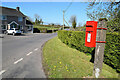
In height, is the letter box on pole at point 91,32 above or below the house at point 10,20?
below

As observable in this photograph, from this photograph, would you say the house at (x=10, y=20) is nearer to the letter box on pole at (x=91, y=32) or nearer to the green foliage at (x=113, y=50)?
the green foliage at (x=113, y=50)

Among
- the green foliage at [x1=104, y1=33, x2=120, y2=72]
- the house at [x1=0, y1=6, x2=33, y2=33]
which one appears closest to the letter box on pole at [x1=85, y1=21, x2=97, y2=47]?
the green foliage at [x1=104, y1=33, x2=120, y2=72]

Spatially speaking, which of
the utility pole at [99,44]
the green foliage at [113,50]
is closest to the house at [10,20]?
the green foliage at [113,50]

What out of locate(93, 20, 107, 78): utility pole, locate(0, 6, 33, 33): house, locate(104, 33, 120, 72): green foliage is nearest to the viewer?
locate(93, 20, 107, 78): utility pole

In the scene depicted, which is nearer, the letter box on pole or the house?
the letter box on pole

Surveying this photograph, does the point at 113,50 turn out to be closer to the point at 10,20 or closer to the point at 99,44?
the point at 99,44

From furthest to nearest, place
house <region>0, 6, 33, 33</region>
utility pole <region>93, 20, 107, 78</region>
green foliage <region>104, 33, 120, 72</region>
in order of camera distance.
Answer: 1. house <region>0, 6, 33, 33</region>
2. green foliage <region>104, 33, 120, 72</region>
3. utility pole <region>93, 20, 107, 78</region>

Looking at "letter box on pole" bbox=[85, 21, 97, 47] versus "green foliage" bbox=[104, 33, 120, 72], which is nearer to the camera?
"letter box on pole" bbox=[85, 21, 97, 47]

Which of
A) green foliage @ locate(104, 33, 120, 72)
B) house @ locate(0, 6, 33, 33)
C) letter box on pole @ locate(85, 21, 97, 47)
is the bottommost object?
green foliage @ locate(104, 33, 120, 72)

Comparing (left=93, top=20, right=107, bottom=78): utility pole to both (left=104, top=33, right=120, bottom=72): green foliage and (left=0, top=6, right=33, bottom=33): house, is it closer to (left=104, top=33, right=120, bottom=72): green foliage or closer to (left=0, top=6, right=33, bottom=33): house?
(left=104, top=33, right=120, bottom=72): green foliage

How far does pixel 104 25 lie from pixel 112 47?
2561 mm

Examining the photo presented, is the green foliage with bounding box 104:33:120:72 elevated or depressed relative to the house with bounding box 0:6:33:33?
depressed

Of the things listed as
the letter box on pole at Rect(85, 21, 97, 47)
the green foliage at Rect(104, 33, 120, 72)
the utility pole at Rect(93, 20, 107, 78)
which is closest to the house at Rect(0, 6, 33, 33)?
Answer: the green foliage at Rect(104, 33, 120, 72)

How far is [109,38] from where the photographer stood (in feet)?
14.8
